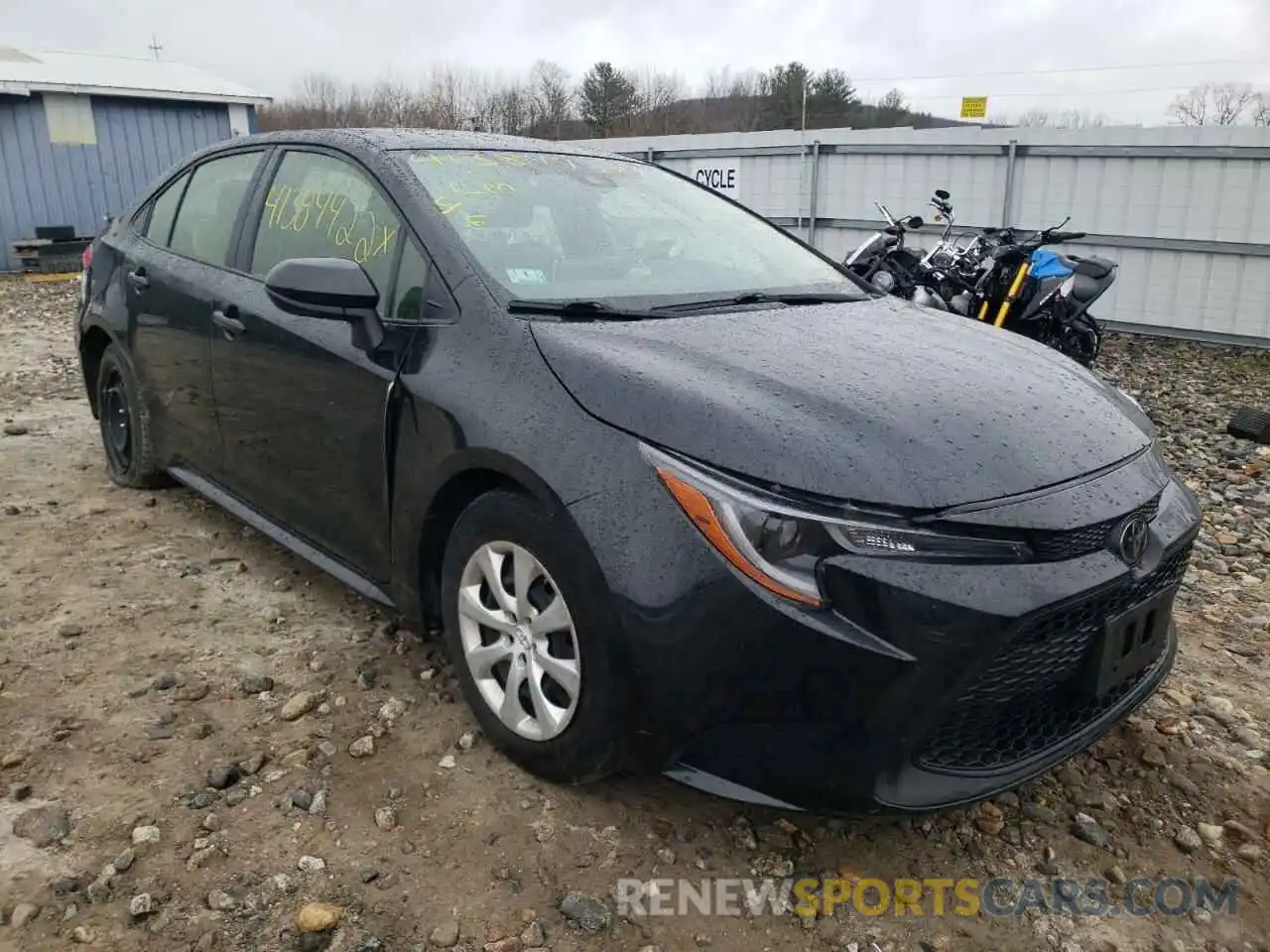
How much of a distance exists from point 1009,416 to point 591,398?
3.05ft

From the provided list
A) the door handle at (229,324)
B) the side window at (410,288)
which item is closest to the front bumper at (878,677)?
the side window at (410,288)

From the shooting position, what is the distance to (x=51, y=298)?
12.0 m

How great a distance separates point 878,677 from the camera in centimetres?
182

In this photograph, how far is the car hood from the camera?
1.92m

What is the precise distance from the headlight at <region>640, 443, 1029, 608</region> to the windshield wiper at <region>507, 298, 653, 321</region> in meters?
0.76

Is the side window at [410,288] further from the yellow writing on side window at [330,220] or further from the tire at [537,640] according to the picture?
the tire at [537,640]

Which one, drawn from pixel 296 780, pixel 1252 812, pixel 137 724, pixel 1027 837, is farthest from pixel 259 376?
pixel 1252 812

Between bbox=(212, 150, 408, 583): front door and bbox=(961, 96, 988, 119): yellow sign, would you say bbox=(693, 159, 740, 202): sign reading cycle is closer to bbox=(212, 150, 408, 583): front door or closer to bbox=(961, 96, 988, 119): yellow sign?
bbox=(961, 96, 988, 119): yellow sign

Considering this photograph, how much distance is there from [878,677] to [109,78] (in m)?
18.6

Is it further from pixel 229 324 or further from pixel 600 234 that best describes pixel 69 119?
pixel 600 234

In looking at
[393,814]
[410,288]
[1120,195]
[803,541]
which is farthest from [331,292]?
[1120,195]

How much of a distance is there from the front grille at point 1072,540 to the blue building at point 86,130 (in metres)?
15.5

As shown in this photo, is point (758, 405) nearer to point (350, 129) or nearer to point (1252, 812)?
point (1252, 812)

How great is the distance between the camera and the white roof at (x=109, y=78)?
15.1m
